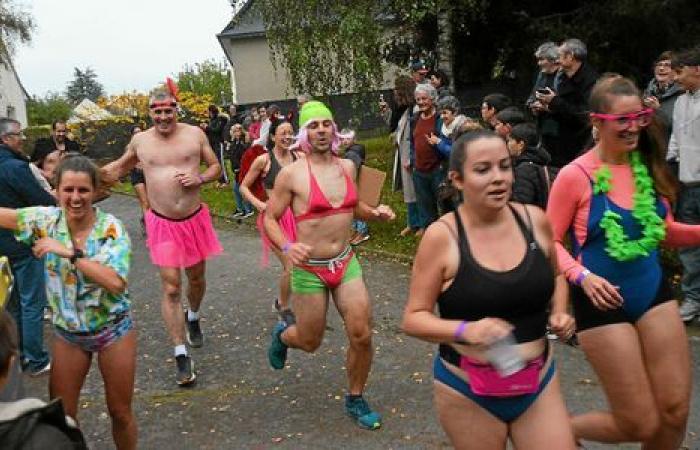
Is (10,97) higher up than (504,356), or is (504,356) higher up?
(10,97)

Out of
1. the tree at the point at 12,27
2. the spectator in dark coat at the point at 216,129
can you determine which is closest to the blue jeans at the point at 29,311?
the spectator in dark coat at the point at 216,129

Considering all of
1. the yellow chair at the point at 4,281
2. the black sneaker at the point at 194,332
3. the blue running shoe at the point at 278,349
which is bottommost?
the black sneaker at the point at 194,332

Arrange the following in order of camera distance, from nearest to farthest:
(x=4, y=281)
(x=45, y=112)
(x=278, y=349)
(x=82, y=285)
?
(x=4, y=281)
(x=82, y=285)
(x=278, y=349)
(x=45, y=112)

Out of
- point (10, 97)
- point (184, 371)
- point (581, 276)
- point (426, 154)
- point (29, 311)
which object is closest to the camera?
point (581, 276)

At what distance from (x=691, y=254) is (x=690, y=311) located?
1.55 ft

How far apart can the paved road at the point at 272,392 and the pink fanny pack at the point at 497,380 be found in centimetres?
156

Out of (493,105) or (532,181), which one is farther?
(493,105)

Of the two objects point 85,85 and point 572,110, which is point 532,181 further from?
point 85,85

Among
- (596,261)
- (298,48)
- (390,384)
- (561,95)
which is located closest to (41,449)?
(596,261)

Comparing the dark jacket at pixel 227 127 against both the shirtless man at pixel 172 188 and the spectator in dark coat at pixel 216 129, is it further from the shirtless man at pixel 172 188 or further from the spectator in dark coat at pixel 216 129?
the shirtless man at pixel 172 188

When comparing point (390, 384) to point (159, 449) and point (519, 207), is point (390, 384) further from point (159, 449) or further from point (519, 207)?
point (519, 207)

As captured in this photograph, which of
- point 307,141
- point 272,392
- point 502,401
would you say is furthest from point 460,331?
point 272,392

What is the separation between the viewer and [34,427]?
1.92m

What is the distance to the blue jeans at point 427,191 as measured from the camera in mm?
8875
